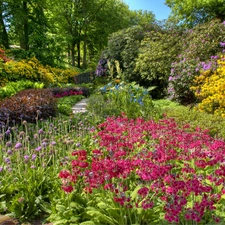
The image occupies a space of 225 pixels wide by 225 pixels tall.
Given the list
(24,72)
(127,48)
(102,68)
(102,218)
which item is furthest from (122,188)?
(102,68)

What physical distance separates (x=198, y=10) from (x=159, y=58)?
13.8m

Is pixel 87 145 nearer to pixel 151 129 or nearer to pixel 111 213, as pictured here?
pixel 151 129

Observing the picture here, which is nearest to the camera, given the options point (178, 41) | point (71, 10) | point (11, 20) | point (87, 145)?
point (87, 145)

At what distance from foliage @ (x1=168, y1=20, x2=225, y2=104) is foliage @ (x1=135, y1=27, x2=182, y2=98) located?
3.26 feet

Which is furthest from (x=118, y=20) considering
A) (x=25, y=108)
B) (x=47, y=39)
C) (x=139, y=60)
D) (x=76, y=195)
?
(x=76, y=195)

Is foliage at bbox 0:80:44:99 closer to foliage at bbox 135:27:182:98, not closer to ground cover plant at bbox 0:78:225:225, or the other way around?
foliage at bbox 135:27:182:98

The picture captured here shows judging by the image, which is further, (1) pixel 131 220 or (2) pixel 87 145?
(2) pixel 87 145

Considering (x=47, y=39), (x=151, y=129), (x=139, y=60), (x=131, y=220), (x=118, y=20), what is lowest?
(x=131, y=220)

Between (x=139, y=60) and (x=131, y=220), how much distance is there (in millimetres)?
12163

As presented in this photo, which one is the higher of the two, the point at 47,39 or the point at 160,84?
the point at 47,39

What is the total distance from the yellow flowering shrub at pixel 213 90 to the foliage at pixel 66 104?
3.79 m

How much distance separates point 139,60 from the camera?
46.8 feet

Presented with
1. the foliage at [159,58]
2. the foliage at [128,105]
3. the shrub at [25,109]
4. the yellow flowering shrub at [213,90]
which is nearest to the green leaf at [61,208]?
the shrub at [25,109]

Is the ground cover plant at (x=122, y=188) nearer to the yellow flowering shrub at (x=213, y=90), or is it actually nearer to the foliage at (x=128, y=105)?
the foliage at (x=128, y=105)
